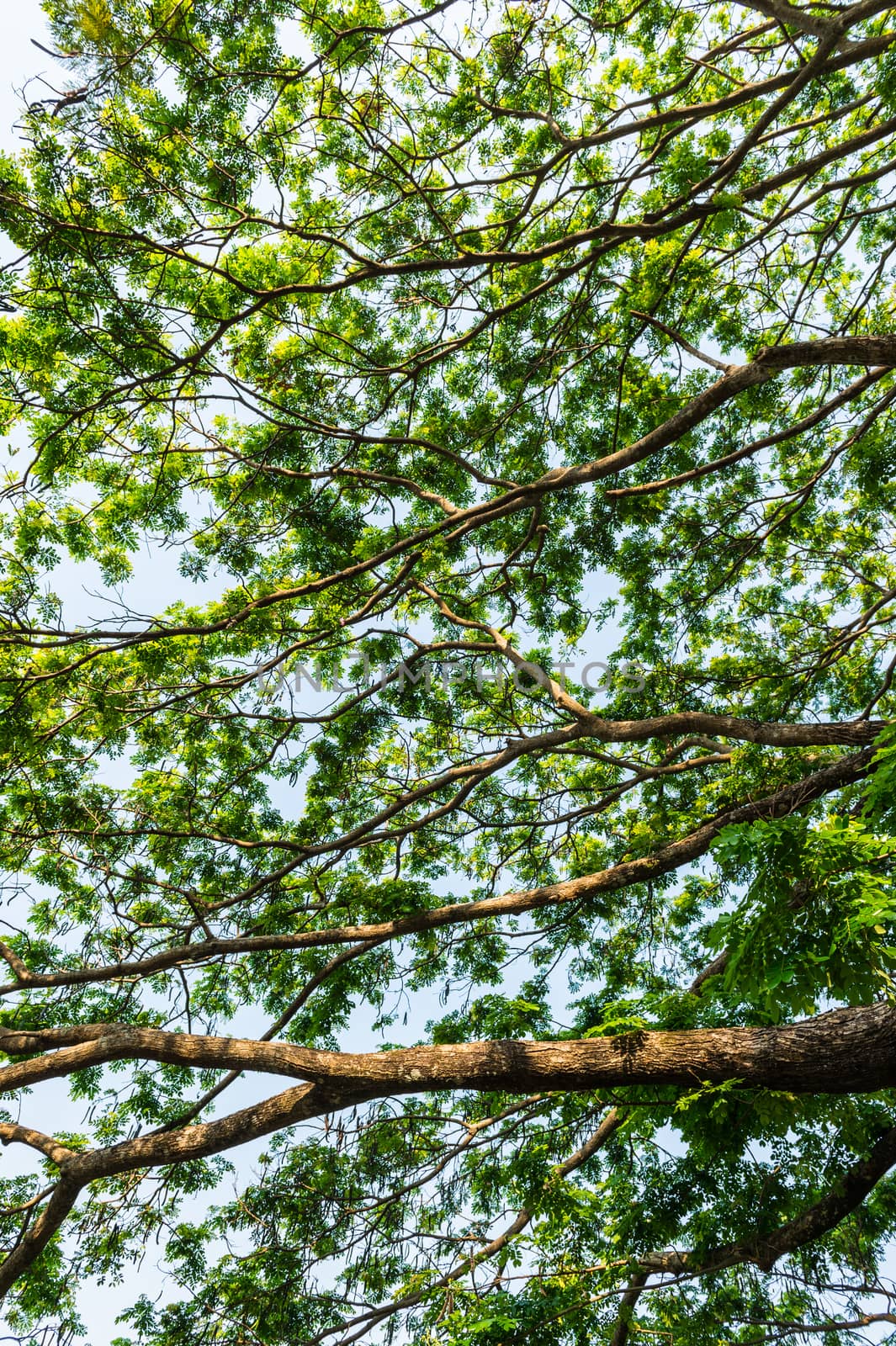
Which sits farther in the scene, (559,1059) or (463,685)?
(463,685)

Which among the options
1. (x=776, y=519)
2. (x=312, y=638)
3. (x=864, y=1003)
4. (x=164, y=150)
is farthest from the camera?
(x=776, y=519)

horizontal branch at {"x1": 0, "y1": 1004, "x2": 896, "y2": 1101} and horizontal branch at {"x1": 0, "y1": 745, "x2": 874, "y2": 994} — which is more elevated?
horizontal branch at {"x1": 0, "y1": 745, "x2": 874, "y2": 994}

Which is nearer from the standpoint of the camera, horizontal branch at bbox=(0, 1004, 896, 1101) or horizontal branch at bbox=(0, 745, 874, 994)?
A: horizontal branch at bbox=(0, 1004, 896, 1101)

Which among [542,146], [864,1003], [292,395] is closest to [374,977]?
[864,1003]

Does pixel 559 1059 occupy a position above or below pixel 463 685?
below

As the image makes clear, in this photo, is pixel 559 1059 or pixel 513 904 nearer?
pixel 559 1059

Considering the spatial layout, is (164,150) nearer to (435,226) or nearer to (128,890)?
(435,226)

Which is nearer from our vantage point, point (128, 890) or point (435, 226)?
point (435, 226)

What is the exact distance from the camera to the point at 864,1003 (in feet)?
9.62

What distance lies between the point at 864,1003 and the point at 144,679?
4.71m

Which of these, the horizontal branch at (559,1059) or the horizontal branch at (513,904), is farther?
the horizontal branch at (513,904)

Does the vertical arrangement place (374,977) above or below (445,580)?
below

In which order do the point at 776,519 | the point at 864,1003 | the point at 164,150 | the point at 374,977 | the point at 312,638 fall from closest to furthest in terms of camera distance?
the point at 864,1003
the point at 164,150
the point at 312,638
the point at 374,977
the point at 776,519

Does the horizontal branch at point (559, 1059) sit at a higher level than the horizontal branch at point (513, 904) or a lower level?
lower
